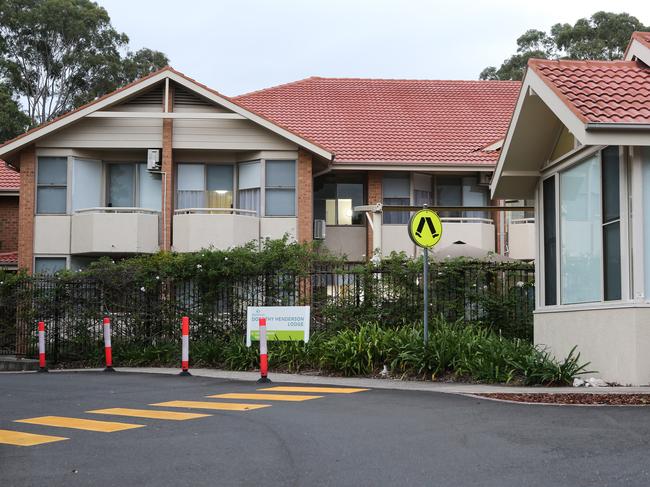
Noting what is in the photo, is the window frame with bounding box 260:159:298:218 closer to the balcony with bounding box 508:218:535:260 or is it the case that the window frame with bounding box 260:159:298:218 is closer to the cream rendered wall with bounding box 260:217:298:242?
the cream rendered wall with bounding box 260:217:298:242

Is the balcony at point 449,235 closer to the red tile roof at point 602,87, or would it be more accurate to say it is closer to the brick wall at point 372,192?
the brick wall at point 372,192

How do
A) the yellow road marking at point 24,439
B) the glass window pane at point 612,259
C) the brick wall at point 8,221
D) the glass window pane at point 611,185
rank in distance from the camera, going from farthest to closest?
the brick wall at point 8,221
the glass window pane at point 611,185
the glass window pane at point 612,259
the yellow road marking at point 24,439

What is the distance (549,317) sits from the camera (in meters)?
15.2

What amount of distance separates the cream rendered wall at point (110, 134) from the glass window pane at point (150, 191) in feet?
3.59

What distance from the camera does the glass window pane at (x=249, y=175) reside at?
1080 inches

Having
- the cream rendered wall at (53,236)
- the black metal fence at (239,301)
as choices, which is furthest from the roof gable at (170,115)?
the black metal fence at (239,301)

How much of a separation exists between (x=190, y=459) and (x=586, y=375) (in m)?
7.61

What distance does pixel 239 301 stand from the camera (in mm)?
20344

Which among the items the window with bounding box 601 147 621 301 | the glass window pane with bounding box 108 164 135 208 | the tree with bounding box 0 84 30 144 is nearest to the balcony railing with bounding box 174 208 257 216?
the glass window pane with bounding box 108 164 135 208

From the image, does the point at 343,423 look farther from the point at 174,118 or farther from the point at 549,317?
the point at 174,118

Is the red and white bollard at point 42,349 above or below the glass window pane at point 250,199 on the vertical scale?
below

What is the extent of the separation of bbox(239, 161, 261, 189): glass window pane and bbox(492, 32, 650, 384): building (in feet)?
39.7

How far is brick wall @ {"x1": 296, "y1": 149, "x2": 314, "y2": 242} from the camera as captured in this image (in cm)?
2716

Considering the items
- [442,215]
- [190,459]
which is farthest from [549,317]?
[442,215]
